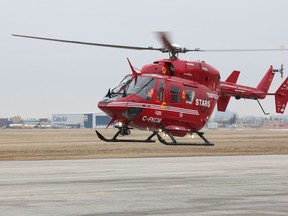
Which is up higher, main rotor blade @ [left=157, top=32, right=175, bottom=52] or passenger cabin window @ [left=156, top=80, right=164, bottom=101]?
main rotor blade @ [left=157, top=32, right=175, bottom=52]

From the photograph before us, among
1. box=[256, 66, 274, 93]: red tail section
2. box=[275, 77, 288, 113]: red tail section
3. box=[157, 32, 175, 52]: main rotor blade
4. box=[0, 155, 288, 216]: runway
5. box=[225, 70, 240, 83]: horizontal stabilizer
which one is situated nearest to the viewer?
box=[0, 155, 288, 216]: runway

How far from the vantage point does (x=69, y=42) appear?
2566 centimetres

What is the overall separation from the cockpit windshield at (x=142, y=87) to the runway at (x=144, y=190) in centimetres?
337

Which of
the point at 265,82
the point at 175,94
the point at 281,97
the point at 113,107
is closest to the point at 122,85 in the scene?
the point at 113,107

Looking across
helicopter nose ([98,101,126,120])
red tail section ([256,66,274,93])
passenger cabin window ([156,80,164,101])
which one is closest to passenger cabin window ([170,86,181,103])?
passenger cabin window ([156,80,164,101])

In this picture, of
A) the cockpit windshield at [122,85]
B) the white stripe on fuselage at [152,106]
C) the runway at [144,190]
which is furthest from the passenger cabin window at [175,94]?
the runway at [144,190]

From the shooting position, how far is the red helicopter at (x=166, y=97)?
2730 centimetres

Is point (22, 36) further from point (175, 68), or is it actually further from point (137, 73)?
point (175, 68)

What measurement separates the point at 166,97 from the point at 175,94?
52 cm

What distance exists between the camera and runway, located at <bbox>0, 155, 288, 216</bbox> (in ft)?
48.0

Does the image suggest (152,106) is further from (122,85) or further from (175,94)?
(122,85)

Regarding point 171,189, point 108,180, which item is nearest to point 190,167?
point 108,180

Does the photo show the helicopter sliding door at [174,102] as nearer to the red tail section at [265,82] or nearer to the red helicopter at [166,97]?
the red helicopter at [166,97]

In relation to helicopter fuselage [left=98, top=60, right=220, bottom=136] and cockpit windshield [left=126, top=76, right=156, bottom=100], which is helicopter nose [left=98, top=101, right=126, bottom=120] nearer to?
Result: helicopter fuselage [left=98, top=60, right=220, bottom=136]
